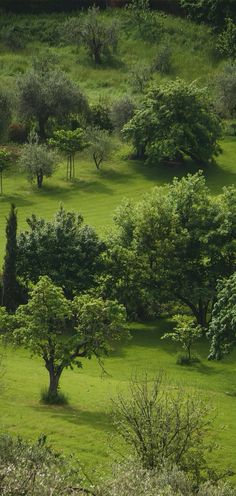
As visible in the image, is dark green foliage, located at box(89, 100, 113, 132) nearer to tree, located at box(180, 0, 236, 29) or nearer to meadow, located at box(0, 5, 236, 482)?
meadow, located at box(0, 5, 236, 482)

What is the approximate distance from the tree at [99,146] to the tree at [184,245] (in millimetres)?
34497

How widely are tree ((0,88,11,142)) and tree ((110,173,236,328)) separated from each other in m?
43.0

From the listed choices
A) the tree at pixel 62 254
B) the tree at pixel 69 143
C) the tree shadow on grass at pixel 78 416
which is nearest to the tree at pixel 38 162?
the tree at pixel 69 143

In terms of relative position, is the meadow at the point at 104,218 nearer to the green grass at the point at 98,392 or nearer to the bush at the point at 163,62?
the green grass at the point at 98,392

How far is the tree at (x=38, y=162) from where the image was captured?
102000mm

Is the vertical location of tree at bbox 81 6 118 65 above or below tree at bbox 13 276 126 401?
above

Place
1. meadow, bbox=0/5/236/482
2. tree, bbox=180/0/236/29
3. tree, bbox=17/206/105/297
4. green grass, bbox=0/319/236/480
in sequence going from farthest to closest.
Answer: tree, bbox=180/0/236/29 → tree, bbox=17/206/105/297 → meadow, bbox=0/5/236/482 → green grass, bbox=0/319/236/480

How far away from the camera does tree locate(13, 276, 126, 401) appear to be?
51.7m

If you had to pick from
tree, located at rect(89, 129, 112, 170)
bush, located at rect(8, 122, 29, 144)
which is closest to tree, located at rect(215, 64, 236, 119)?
tree, located at rect(89, 129, 112, 170)

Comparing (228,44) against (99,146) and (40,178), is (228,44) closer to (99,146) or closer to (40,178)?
(99,146)

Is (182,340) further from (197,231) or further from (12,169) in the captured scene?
(12,169)

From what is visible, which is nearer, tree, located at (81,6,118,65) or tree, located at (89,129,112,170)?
tree, located at (89,129,112,170)

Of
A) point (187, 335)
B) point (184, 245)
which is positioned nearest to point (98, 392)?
point (187, 335)

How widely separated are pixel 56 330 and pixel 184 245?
853 inches
